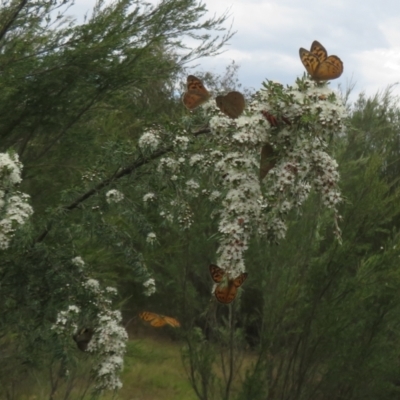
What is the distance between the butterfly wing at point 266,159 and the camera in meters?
2.18

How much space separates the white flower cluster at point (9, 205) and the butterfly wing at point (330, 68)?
1.22 meters

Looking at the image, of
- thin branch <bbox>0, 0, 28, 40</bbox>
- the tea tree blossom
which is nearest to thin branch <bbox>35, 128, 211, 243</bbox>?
the tea tree blossom

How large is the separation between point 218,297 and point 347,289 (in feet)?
11.6

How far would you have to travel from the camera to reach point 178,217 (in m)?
2.91

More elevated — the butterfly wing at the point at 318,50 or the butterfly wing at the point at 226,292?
the butterfly wing at the point at 318,50

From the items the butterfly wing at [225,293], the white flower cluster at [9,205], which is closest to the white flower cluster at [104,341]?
the white flower cluster at [9,205]

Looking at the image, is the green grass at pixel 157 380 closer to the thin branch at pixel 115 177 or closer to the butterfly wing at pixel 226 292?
the thin branch at pixel 115 177

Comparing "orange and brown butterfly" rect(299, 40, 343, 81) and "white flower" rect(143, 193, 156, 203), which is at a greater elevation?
"orange and brown butterfly" rect(299, 40, 343, 81)

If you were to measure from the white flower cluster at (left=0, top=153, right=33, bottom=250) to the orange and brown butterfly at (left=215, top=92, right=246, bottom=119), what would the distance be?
0.88 meters

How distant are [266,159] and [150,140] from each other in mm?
759

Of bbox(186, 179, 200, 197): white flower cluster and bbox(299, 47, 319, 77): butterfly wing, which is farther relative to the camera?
bbox(186, 179, 200, 197): white flower cluster

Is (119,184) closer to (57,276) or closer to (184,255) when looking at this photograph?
(57,276)

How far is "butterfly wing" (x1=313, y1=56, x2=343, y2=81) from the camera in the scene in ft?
7.21

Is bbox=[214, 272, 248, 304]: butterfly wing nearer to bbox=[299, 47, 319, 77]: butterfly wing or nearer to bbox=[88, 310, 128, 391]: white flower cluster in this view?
bbox=[88, 310, 128, 391]: white flower cluster
